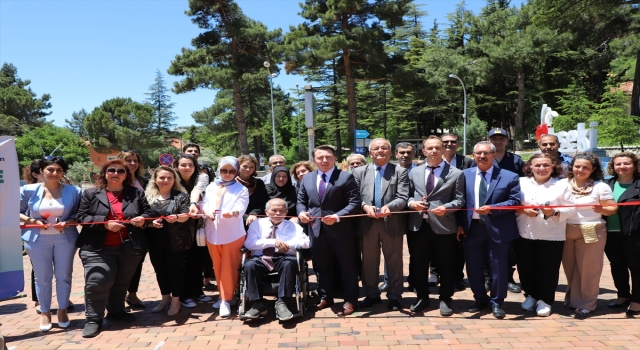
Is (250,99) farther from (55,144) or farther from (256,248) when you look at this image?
(256,248)

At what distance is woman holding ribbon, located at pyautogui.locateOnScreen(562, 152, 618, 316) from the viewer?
464 centimetres

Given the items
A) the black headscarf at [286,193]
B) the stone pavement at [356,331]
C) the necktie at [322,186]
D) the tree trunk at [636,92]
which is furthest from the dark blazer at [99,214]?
the tree trunk at [636,92]

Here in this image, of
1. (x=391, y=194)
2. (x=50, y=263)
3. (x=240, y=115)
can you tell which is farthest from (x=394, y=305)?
(x=240, y=115)

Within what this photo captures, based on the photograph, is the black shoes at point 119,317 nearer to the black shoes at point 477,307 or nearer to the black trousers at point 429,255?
the black trousers at point 429,255

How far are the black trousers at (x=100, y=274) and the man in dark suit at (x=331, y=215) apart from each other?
6.70 ft

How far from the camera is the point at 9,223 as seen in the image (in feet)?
15.4

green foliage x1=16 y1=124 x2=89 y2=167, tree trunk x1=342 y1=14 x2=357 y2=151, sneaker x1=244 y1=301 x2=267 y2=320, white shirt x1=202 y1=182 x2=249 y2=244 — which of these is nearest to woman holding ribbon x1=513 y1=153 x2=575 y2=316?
sneaker x1=244 y1=301 x2=267 y2=320

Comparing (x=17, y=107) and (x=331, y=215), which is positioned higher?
(x=17, y=107)

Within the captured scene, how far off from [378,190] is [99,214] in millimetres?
3033

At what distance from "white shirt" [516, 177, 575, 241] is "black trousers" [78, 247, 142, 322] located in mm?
4324

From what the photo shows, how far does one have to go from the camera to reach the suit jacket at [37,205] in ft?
15.5

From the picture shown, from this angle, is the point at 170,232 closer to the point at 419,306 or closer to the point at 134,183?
the point at 134,183

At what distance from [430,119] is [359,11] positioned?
90.2 ft

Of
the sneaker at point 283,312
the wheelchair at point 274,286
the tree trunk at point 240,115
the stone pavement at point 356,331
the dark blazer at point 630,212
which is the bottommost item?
the stone pavement at point 356,331
